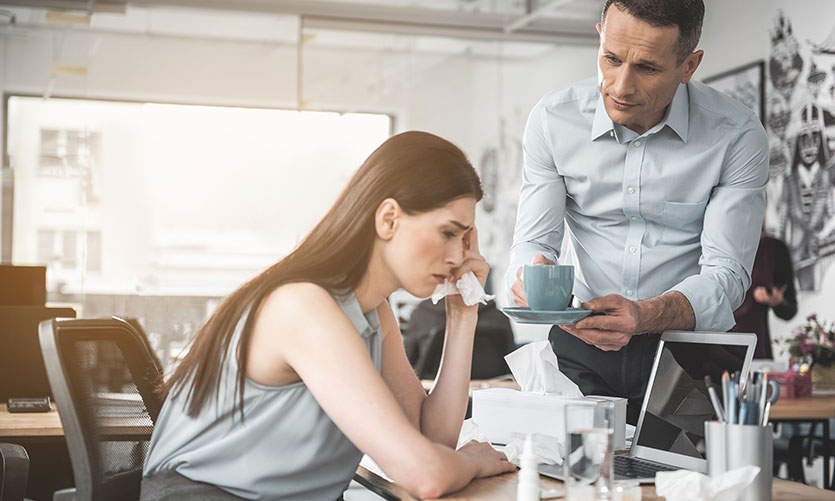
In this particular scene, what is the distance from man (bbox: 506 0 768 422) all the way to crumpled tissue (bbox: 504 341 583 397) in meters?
0.08

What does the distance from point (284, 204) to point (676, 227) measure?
16.3 feet

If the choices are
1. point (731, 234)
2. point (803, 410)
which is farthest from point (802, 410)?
point (731, 234)

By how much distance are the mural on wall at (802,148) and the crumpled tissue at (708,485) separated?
4.25m

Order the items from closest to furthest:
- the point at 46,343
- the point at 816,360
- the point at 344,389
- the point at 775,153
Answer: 1. the point at 344,389
2. the point at 46,343
3. the point at 816,360
4. the point at 775,153

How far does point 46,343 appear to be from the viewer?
5.11ft

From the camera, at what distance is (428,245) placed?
1.56 metres

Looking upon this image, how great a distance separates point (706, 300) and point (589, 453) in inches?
28.1

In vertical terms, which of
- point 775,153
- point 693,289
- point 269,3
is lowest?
point 693,289

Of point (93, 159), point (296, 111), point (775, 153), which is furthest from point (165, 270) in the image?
point (775, 153)

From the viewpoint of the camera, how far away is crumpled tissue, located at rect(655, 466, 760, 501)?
3.95ft

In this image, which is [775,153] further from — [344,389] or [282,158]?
[344,389]

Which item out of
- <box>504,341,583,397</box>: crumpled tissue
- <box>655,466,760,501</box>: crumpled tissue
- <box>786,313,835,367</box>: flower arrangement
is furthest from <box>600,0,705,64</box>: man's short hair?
<box>786,313,835,367</box>: flower arrangement

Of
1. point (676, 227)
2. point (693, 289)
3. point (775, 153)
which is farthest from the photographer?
point (775, 153)

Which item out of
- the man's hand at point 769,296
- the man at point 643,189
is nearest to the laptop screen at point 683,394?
the man at point 643,189
